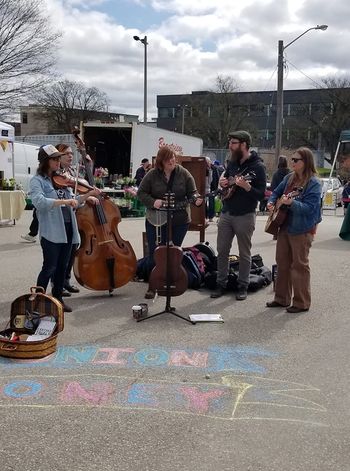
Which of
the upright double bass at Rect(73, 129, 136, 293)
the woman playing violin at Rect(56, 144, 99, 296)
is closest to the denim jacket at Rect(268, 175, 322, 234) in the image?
the upright double bass at Rect(73, 129, 136, 293)

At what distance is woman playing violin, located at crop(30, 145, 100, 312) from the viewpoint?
5270 mm

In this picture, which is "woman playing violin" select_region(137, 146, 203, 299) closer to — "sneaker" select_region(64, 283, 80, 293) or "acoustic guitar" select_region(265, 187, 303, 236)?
"acoustic guitar" select_region(265, 187, 303, 236)

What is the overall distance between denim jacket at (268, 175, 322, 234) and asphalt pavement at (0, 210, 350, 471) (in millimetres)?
950

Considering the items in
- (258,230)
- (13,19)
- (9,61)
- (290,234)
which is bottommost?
(258,230)

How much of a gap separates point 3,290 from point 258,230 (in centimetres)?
783

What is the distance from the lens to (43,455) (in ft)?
9.57

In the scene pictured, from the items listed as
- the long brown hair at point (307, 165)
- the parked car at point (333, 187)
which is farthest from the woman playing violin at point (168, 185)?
the parked car at point (333, 187)

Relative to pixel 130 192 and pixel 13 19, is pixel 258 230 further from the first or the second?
pixel 13 19

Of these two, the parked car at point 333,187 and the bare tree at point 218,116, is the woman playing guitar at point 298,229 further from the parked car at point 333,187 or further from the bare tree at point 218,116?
the bare tree at point 218,116

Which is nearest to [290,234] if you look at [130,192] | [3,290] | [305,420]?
[305,420]

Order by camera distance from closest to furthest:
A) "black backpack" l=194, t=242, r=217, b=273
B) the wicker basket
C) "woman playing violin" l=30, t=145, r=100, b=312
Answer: the wicker basket < "woman playing violin" l=30, t=145, r=100, b=312 < "black backpack" l=194, t=242, r=217, b=273

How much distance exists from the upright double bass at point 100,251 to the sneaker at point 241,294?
1304 mm

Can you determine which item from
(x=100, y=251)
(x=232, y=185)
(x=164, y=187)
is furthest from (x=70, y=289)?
(x=232, y=185)

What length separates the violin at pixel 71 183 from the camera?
5531 mm
